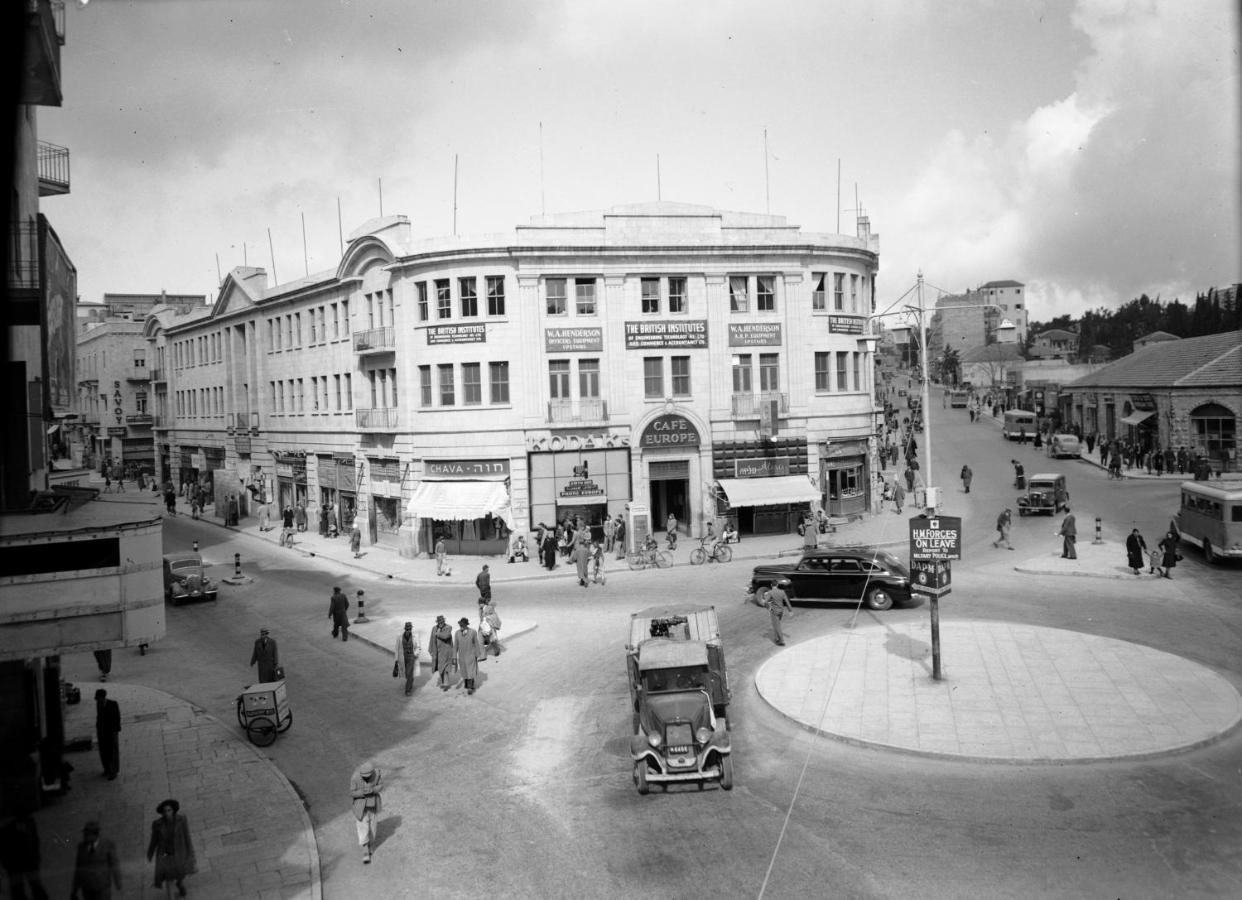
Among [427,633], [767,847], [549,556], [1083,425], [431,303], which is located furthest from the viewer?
[1083,425]

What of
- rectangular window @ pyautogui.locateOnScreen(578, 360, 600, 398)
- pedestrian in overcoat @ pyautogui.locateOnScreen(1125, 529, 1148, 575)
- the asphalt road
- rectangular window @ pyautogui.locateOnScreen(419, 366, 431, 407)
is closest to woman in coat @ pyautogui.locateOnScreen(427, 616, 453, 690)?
the asphalt road

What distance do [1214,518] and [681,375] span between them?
19999 millimetres

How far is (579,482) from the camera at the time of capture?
127 ft

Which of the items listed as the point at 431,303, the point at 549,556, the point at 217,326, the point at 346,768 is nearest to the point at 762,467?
the point at 549,556

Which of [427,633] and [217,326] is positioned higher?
[217,326]

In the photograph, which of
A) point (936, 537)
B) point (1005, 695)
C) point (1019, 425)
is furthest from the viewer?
point (1019, 425)

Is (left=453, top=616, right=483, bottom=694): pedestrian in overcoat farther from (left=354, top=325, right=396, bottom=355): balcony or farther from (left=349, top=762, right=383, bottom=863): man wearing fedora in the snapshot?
(left=354, top=325, right=396, bottom=355): balcony

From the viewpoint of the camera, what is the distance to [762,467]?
40438mm

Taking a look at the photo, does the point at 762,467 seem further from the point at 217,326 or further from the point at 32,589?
the point at 217,326

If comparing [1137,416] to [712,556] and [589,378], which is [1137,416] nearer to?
[712,556]

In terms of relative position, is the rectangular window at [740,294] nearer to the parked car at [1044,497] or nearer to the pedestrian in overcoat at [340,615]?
the parked car at [1044,497]

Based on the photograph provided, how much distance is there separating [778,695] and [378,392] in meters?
29.2

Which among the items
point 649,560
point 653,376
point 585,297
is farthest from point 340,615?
point 585,297

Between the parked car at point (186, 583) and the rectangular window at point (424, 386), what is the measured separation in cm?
1125
